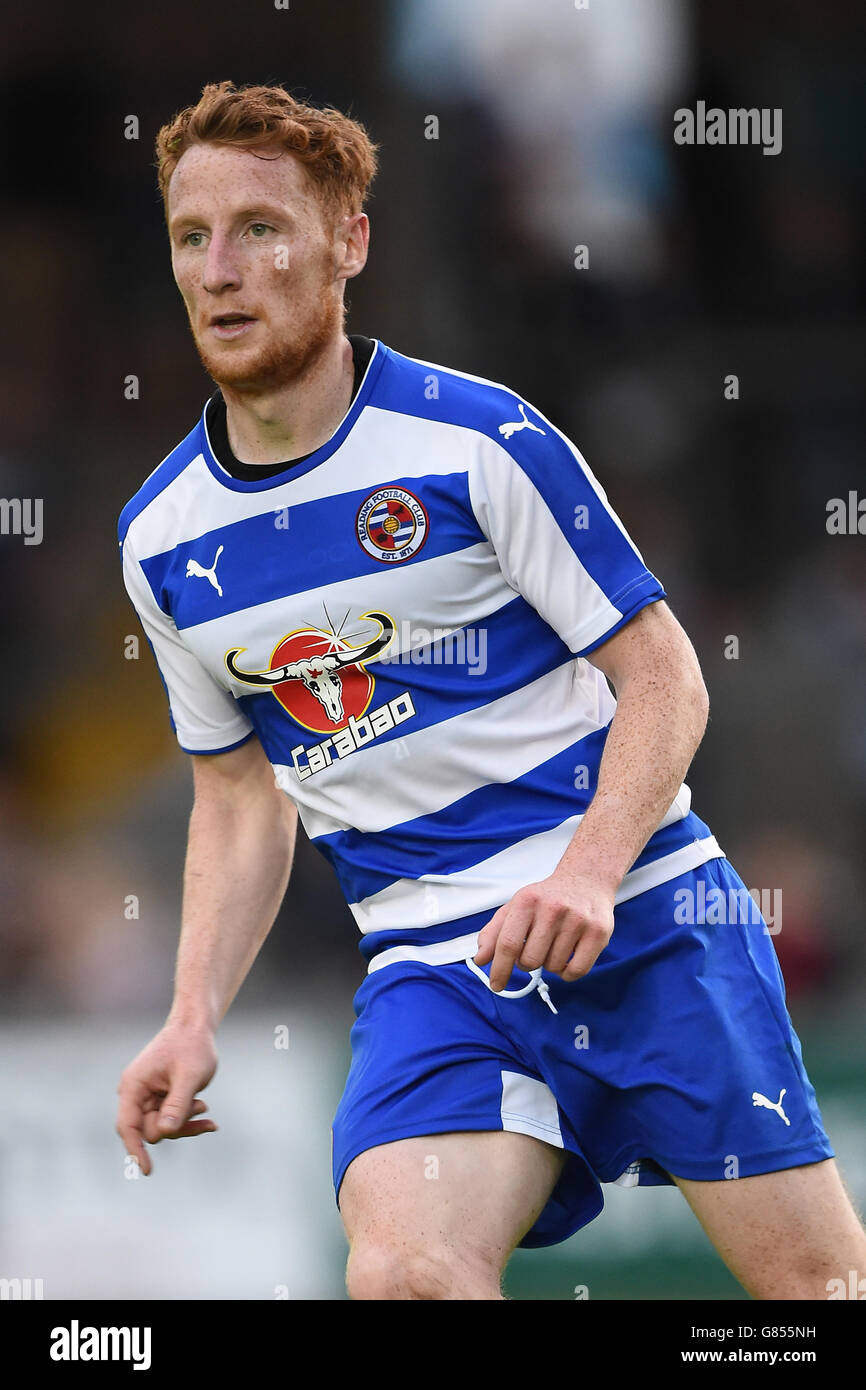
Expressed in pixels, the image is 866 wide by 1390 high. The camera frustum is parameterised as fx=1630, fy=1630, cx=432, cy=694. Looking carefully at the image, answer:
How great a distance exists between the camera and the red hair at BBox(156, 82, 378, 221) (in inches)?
98.2

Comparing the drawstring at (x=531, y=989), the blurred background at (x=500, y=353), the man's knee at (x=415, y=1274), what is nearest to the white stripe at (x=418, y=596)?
the drawstring at (x=531, y=989)

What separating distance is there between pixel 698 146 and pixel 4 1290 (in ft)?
22.2

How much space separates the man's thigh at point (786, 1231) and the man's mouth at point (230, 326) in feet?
4.71

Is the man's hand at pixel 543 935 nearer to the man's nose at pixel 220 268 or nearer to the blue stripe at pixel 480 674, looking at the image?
the blue stripe at pixel 480 674

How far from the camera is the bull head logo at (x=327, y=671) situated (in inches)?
96.3

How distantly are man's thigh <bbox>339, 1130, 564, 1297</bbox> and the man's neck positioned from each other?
3.49 feet

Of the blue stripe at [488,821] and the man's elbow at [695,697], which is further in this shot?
the blue stripe at [488,821]

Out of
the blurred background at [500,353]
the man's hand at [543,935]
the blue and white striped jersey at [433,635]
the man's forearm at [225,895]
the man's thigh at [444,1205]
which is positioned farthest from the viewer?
the blurred background at [500,353]

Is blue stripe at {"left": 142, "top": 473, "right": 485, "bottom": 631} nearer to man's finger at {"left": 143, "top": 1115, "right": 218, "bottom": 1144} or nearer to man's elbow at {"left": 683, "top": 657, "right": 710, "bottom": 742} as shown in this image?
man's elbow at {"left": 683, "top": 657, "right": 710, "bottom": 742}

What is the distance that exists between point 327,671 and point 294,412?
16.1 inches

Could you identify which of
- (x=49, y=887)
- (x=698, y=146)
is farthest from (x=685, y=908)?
(x=698, y=146)

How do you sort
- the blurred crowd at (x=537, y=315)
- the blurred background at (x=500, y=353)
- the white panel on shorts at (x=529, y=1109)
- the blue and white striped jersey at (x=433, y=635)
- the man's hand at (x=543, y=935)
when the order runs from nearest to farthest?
1. the man's hand at (x=543, y=935)
2. the white panel on shorts at (x=529, y=1109)
3. the blue and white striped jersey at (x=433, y=635)
4. the blurred background at (x=500, y=353)
5. the blurred crowd at (x=537, y=315)

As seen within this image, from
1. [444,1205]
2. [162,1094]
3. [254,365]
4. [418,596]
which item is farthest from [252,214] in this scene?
[444,1205]
